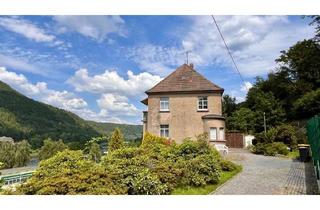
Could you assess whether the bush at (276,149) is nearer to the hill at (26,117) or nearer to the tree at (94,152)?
the tree at (94,152)

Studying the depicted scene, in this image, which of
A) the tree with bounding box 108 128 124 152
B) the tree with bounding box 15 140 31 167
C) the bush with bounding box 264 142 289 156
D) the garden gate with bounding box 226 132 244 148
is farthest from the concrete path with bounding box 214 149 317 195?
the tree with bounding box 15 140 31 167

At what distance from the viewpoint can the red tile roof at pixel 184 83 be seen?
832 inches

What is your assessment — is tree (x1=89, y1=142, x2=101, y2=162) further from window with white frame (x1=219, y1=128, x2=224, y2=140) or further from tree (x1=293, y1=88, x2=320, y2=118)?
tree (x1=293, y1=88, x2=320, y2=118)

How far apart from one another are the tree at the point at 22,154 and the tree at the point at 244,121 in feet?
52.0

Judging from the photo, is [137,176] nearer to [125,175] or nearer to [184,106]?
[125,175]

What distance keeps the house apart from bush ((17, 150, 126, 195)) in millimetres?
13456

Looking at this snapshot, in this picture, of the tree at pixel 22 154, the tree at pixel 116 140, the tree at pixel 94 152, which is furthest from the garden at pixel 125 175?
the tree at pixel 22 154

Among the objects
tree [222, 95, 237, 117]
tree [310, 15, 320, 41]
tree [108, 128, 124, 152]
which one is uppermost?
tree [310, 15, 320, 41]

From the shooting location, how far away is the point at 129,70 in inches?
445

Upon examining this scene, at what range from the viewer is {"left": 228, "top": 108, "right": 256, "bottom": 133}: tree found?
25.9 m
